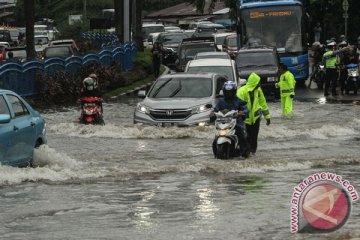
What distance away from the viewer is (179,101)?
2383 cm

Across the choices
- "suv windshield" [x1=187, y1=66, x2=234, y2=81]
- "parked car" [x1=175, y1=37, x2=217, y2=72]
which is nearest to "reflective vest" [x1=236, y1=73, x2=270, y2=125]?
"suv windshield" [x1=187, y1=66, x2=234, y2=81]

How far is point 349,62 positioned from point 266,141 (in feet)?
50.7

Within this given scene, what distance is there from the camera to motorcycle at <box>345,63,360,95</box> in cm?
3682

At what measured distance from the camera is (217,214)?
12078mm

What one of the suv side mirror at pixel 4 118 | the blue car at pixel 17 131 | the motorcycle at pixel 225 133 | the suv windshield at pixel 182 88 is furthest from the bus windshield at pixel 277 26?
the suv side mirror at pixel 4 118

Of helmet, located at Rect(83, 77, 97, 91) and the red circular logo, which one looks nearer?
the red circular logo

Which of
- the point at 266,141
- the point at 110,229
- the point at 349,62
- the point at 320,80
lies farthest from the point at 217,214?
the point at 320,80

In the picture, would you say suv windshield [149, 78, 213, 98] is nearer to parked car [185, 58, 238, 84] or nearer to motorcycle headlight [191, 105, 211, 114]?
motorcycle headlight [191, 105, 211, 114]

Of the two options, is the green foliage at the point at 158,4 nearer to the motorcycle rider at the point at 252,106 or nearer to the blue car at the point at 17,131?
the motorcycle rider at the point at 252,106

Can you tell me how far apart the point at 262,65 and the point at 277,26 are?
15.8 feet

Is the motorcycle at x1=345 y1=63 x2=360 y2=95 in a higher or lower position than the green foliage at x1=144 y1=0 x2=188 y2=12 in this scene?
lower

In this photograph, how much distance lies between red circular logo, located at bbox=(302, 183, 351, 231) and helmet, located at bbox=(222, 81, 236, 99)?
28.3ft

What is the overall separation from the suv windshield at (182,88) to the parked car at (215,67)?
5.63m

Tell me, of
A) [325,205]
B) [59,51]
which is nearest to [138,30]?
[59,51]
